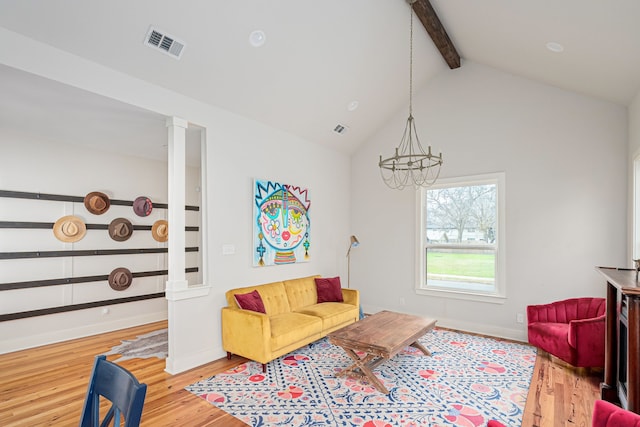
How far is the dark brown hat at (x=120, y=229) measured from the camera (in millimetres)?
5050

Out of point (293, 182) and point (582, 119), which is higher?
point (582, 119)

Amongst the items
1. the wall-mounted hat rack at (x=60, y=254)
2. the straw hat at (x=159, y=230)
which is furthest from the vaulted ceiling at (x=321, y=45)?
the straw hat at (x=159, y=230)

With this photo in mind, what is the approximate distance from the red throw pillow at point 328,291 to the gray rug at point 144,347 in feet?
7.14

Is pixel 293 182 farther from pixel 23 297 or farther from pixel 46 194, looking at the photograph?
pixel 23 297

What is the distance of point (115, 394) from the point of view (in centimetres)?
115

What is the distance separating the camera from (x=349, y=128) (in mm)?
5555

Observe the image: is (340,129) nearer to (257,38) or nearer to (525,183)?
(257,38)

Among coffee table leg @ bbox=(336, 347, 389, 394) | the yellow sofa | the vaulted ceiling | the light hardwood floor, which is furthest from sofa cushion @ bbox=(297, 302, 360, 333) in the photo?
the vaulted ceiling

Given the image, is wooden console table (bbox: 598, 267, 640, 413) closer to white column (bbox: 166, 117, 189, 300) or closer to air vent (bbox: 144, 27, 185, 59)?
white column (bbox: 166, 117, 189, 300)

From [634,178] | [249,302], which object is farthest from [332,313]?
[634,178]

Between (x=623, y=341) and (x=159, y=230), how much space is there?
5.91 metres

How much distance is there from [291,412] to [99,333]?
364cm

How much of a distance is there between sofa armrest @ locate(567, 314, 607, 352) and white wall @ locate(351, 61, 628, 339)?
3.44ft

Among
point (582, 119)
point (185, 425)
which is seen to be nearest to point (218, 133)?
point (185, 425)
